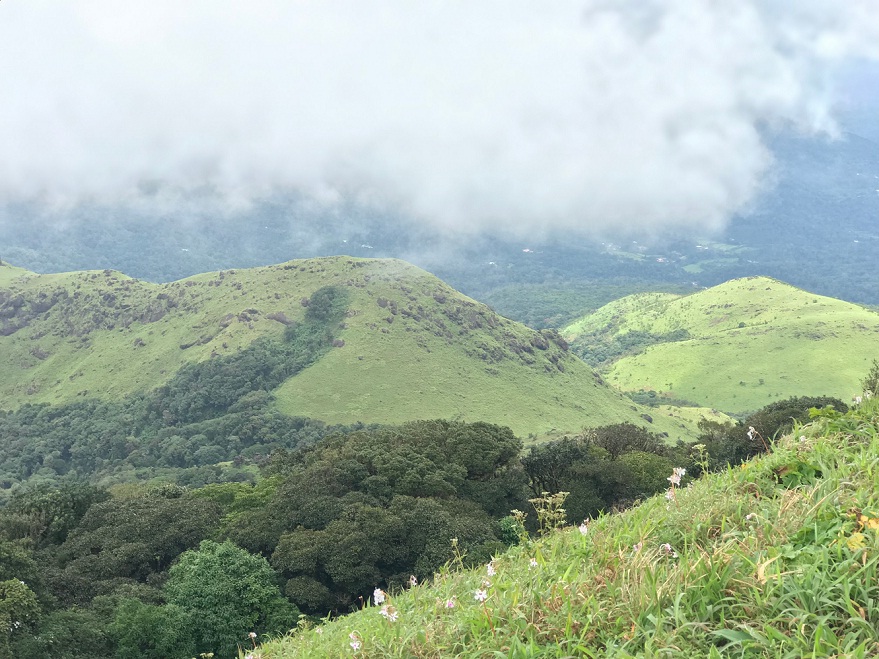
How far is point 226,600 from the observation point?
3278 centimetres

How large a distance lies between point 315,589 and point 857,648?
1383 inches

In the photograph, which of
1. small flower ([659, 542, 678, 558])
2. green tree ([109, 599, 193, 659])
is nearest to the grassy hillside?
small flower ([659, 542, 678, 558])

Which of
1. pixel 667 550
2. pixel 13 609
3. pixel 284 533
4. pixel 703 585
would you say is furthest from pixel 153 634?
pixel 703 585

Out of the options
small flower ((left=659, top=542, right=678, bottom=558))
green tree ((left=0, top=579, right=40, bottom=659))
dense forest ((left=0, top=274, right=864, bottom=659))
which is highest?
small flower ((left=659, top=542, right=678, bottom=558))

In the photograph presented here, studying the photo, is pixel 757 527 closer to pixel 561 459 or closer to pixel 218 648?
pixel 218 648

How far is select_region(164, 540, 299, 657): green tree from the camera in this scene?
102 feet

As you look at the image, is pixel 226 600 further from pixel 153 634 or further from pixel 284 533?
pixel 284 533

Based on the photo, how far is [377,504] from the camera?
4600 centimetres

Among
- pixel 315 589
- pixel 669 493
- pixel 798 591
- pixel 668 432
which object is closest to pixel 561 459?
pixel 315 589

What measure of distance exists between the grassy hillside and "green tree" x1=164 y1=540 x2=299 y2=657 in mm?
25194

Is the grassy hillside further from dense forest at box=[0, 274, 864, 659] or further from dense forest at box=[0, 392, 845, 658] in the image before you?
dense forest at box=[0, 392, 845, 658]

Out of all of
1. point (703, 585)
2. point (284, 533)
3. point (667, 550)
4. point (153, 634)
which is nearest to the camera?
point (703, 585)

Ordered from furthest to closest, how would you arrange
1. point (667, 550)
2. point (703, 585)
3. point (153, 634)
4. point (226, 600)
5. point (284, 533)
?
point (284, 533), point (226, 600), point (153, 634), point (667, 550), point (703, 585)

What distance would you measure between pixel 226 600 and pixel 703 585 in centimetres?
3151
